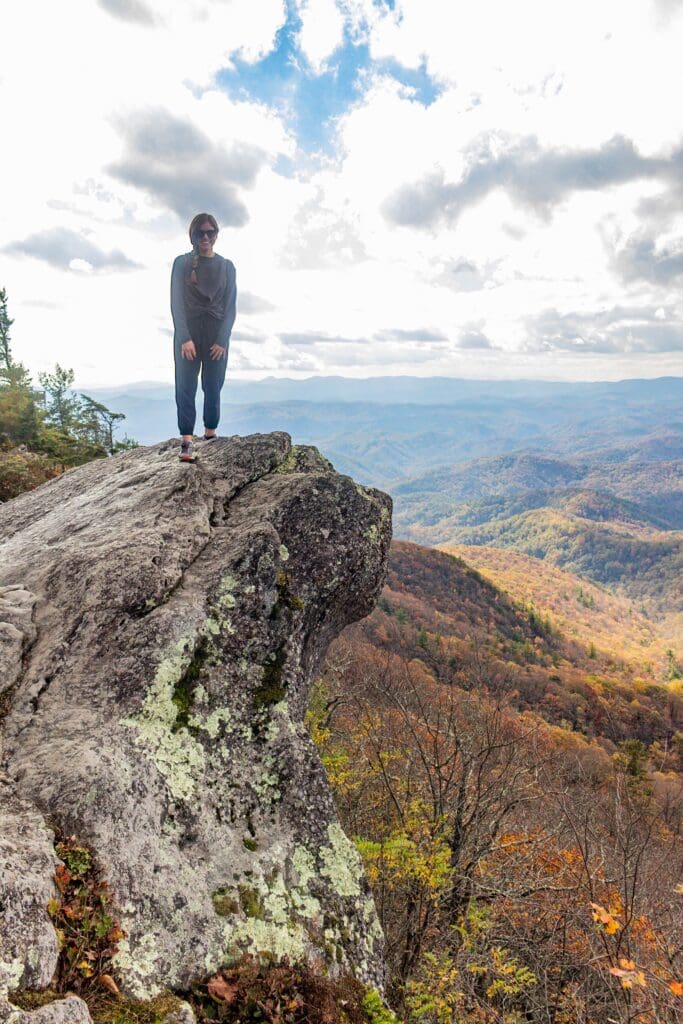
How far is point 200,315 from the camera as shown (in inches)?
327

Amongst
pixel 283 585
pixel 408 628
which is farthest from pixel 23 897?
pixel 408 628

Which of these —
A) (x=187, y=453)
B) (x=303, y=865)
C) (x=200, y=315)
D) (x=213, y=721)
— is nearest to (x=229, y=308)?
(x=200, y=315)

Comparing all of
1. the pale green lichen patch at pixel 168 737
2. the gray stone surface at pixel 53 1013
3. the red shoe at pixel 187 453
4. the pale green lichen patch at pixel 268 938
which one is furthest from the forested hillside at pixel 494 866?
the red shoe at pixel 187 453

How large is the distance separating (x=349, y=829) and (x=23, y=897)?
1447cm

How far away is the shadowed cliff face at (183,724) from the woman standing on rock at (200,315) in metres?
2.03

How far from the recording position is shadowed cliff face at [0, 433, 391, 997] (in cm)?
380

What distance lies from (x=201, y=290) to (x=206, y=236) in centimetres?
77

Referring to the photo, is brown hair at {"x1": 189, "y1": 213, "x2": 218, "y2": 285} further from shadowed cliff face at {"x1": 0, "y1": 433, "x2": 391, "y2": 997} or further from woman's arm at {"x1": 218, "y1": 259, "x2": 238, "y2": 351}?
shadowed cliff face at {"x1": 0, "y1": 433, "x2": 391, "y2": 997}

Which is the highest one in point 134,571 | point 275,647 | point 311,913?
point 134,571

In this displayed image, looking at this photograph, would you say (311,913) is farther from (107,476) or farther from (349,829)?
(349,829)

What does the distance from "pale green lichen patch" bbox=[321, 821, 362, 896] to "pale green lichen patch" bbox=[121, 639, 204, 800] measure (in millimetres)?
1487

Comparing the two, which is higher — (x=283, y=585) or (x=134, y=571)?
(x=134, y=571)

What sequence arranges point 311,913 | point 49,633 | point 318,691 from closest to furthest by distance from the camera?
point 311,913 → point 49,633 → point 318,691

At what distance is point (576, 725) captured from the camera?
84.2 meters
